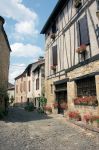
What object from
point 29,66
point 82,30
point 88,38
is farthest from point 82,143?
point 29,66

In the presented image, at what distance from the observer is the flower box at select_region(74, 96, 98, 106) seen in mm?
9372

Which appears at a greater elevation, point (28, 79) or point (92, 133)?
point (28, 79)

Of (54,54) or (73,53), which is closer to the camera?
(73,53)

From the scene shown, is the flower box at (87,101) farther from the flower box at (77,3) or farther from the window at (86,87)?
the flower box at (77,3)

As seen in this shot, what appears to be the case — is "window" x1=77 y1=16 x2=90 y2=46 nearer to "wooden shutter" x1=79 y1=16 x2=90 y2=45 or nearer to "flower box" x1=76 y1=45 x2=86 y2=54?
"wooden shutter" x1=79 y1=16 x2=90 y2=45

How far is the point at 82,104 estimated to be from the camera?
10656 mm

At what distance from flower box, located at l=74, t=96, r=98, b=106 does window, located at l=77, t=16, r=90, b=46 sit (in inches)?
120

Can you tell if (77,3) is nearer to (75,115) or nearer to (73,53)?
(73,53)

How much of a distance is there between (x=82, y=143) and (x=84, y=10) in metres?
7.75

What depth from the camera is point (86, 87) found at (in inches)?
424

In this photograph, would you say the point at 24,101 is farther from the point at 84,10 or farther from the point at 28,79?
the point at 84,10

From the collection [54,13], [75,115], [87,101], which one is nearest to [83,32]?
[87,101]

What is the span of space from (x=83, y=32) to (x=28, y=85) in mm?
20102

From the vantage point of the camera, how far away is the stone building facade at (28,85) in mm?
26008
